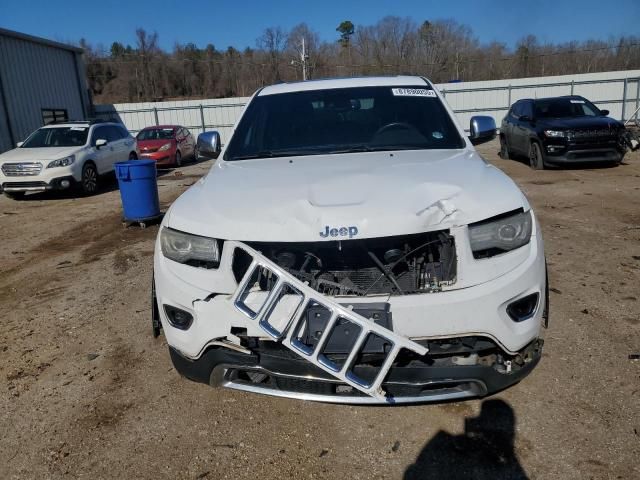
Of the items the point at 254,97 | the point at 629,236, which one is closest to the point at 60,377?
the point at 254,97

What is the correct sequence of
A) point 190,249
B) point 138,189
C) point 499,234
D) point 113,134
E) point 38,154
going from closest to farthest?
point 499,234, point 190,249, point 138,189, point 38,154, point 113,134

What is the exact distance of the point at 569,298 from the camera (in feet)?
14.0

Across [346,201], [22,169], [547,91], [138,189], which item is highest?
[547,91]

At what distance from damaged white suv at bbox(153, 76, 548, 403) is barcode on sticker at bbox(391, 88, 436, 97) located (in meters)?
1.39

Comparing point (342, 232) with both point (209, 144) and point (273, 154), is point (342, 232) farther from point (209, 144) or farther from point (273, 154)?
point (209, 144)

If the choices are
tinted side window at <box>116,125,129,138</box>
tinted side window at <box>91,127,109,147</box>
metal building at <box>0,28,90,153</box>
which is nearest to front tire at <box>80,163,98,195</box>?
tinted side window at <box>91,127,109,147</box>

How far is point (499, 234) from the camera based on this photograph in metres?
2.38

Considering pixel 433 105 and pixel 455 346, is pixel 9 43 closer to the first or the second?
pixel 433 105

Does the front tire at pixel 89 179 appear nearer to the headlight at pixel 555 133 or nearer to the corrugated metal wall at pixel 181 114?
the headlight at pixel 555 133

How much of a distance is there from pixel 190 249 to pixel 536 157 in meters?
11.6

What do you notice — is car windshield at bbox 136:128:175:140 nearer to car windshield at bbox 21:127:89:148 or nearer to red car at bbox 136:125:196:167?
red car at bbox 136:125:196:167

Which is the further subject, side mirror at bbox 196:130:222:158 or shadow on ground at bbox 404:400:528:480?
side mirror at bbox 196:130:222:158

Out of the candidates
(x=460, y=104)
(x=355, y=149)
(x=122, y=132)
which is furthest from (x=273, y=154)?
(x=460, y=104)

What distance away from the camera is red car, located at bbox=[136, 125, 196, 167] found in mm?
17141
